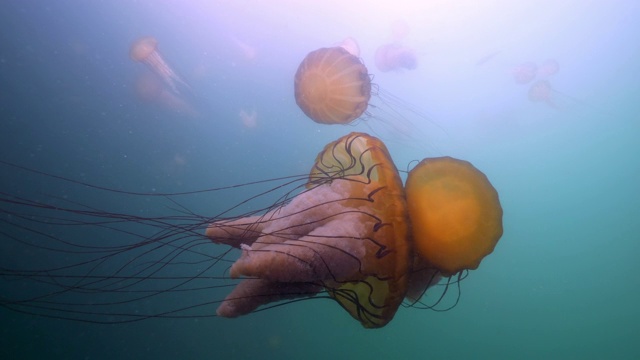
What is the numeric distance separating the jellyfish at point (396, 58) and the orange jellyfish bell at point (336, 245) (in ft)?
37.6

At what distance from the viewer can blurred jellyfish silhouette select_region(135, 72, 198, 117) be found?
9.99 m

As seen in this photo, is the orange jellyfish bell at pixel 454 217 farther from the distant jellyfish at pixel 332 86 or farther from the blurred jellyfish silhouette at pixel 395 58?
the blurred jellyfish silhouette at pixel 395 58

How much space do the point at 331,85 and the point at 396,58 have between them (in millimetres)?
8538

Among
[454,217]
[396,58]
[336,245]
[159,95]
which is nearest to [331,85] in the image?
[454,217]

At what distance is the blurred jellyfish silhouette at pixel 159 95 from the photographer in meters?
9.99

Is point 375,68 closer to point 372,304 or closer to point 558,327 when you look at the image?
point 372,304

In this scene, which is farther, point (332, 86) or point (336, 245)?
point (332, 86)

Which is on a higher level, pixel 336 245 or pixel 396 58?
pixel 396 58

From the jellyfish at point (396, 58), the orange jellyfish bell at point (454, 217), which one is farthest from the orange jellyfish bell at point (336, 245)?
the jellyfish at point (396, 58)

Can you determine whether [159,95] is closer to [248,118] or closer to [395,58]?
[248,118]

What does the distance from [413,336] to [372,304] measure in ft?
54.4

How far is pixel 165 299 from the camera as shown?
9.98m

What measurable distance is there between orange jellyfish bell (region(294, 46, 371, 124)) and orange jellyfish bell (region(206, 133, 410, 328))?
316cm

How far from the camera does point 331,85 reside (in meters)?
5.72
